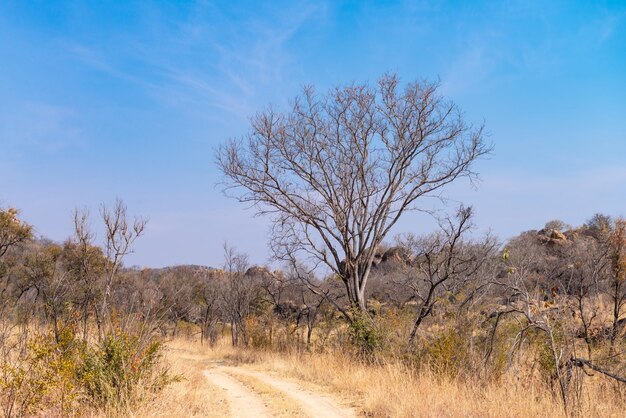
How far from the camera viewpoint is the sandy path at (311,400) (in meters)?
8.55

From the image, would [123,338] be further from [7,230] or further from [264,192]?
[7,230]

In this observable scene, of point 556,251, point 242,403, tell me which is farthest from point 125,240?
point 556,251

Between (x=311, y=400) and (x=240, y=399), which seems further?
(x=240, y=399)

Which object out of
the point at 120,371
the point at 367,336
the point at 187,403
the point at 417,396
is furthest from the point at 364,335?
the point at 120,371

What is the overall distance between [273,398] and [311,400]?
34.4 inches

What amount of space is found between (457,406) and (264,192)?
10.7 metres

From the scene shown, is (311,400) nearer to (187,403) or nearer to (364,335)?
(187,403)

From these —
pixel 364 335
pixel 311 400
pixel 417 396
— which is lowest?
pixel 311 400

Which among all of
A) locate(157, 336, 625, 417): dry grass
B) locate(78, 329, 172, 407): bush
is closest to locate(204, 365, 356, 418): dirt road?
locate(157, 336, 625, 417): dry grass

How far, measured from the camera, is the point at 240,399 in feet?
33.3

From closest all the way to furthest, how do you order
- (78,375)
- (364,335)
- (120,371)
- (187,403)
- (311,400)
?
(78,375) → (120,371) → (187,403) → (311,400) → (364,335)

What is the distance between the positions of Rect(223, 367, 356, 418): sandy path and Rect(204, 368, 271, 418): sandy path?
0.73 metres

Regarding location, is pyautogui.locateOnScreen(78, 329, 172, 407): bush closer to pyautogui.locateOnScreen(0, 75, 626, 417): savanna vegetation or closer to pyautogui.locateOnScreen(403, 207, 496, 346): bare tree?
pyautogui.locateOnScreen(0, 75, 626, 417): savanna vegetation

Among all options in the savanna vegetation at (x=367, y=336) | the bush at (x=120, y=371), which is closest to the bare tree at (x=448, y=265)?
the savanna vegetation at (x=367, y=336)
